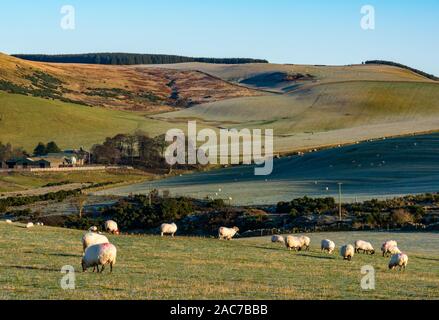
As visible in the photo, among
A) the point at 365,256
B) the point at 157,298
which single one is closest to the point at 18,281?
the point at 157,298

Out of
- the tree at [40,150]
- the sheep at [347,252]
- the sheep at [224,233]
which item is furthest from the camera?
the tree at [40,150]

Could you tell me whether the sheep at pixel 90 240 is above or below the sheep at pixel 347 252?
above

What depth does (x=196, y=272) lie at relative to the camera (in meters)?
27.2

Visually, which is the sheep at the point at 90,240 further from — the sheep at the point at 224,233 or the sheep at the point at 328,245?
the sheep at the point at 224,233

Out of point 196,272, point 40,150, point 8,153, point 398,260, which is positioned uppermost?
point 196,272

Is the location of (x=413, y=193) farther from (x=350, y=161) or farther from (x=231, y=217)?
(x=350, y=161)

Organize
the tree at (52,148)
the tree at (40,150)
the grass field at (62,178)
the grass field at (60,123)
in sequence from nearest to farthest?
the grass field at (62,178)
the tree at (40,150)
the tree at (52,148)
the grass field at (60,123)

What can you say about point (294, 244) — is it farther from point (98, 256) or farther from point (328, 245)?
point (98, 256)

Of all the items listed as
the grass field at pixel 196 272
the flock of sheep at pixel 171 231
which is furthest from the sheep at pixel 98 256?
the grass field at pixel 196 272

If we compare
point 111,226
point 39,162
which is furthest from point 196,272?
point 39,162

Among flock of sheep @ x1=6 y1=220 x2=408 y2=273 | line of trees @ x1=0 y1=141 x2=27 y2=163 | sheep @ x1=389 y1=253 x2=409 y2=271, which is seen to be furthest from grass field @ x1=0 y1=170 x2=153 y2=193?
sheep @ x1=389 y1=253 x2=409 y2=271

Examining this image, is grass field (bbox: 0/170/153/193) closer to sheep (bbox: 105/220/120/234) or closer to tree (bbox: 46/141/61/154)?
tree (bbox: 46/141/61/154)

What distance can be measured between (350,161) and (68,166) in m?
42.5

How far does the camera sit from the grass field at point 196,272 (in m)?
21.8
